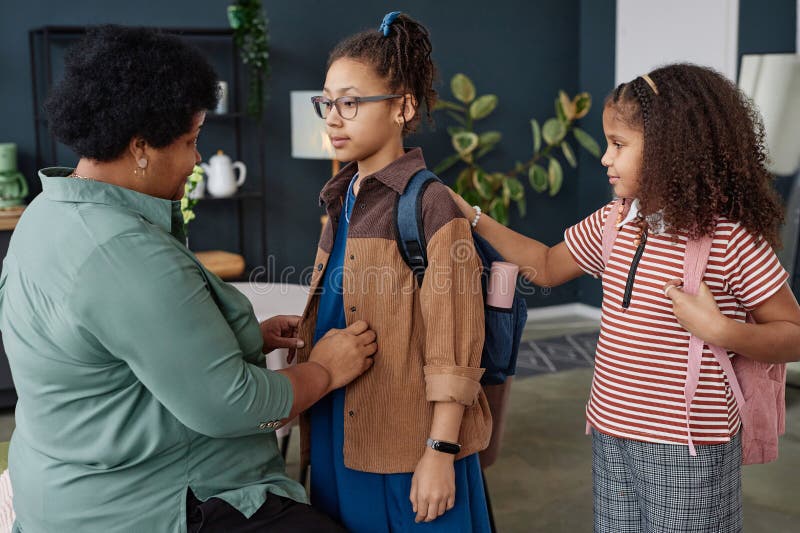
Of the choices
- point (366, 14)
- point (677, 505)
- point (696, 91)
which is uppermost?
point (366, 14)

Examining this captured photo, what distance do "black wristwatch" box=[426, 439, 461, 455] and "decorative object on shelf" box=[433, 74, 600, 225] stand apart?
4.01 m

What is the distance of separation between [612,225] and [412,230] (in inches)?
16.0

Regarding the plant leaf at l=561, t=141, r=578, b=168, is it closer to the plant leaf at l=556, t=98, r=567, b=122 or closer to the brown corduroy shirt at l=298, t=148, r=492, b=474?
the plant leaf at l=556, t=98, r=567, b=122

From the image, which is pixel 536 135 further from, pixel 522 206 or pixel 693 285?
pixel 693 285

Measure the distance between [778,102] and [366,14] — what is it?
8.38 ft

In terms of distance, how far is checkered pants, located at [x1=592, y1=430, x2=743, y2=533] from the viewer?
1449mm

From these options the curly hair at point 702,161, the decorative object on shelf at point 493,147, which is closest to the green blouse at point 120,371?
the curly hair at point 702,161

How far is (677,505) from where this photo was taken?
1.46 meters

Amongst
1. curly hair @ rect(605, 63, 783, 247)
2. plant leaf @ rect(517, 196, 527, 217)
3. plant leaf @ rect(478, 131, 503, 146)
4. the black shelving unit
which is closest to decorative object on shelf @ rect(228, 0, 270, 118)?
the black shelving unit

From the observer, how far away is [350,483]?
150cm

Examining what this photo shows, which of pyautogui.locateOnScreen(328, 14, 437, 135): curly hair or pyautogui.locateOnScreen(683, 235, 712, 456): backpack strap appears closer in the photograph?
pyautogui.locateOnScreen(683, 235, 712, 456): backpack strap

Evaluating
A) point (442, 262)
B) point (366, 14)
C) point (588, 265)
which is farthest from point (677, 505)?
point (366, 14)

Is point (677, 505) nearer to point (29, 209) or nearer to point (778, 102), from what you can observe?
point (29, 209)

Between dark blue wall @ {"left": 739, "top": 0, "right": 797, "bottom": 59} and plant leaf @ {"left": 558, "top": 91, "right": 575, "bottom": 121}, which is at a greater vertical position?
dark blue wall @ {"left": 739, "top": 0, "right": 797, "bottom": 59}
